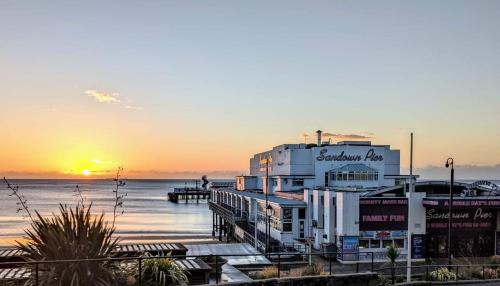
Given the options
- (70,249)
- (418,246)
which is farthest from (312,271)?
(418,246)

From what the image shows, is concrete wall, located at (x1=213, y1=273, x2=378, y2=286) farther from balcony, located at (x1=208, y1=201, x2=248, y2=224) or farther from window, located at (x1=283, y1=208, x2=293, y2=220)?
balcony, located at (x1=208, y1=201, x2=248, y2=224)

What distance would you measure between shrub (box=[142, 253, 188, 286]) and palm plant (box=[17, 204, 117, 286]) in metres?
0.83

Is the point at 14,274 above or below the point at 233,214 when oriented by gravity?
above

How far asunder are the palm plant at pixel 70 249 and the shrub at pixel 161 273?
83 centimetres

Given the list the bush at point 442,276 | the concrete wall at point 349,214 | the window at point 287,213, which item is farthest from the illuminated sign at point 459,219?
the bush at point 442,276

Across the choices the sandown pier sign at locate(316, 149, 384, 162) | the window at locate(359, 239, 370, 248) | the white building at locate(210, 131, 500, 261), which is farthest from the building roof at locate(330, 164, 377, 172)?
the window at locate(359, 239, 370, 248)

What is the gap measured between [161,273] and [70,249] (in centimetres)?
206

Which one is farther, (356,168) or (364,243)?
(356,168)

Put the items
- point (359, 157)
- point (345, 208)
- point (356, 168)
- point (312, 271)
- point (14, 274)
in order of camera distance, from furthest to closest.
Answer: point (359, 157)
point (356, 168)
point (345, 208)
point (312, 271)
point (14, 274)

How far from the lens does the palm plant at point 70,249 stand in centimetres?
1000

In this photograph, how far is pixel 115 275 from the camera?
1059 cm

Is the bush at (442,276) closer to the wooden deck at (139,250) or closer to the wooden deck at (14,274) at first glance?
the wooden deck at (139,250)

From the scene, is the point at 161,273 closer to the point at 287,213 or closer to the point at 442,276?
the point at 442,276

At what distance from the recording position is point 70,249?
407 inches
